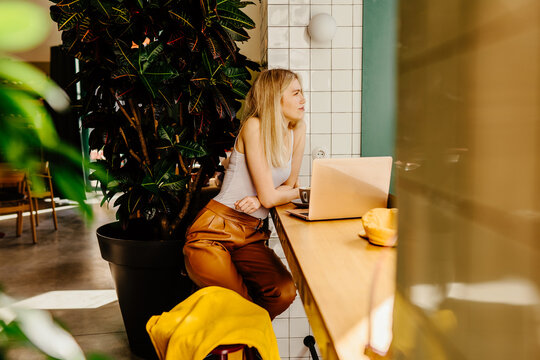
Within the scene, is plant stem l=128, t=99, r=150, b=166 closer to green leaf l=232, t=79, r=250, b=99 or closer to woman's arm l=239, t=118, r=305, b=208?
green leaf l=232, t=79, r=250, b=99

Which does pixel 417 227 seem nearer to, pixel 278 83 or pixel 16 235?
pixel 278 83

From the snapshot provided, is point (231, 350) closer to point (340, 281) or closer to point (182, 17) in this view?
point (340, 281)

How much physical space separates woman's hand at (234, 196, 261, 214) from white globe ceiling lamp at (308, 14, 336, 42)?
120cm

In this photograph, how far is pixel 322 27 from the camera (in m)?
2.64

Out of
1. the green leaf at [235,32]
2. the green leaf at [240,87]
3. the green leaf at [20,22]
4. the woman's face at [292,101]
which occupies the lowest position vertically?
the green leaf at [20,22]

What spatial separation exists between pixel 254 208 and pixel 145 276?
0.82 m

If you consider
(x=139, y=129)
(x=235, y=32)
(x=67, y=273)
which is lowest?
(x=67, y=273)

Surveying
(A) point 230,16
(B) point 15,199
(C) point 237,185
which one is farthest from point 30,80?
(B) point 15,199

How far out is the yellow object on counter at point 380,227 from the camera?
1.23 meters

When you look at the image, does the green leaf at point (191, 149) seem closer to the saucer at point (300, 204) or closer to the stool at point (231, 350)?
the saucer at point (300, 204)

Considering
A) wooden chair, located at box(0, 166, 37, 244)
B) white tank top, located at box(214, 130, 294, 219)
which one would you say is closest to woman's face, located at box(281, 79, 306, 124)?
white tank top, located at box(214, 130, 294, 219)

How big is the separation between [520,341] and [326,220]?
1.45 metres

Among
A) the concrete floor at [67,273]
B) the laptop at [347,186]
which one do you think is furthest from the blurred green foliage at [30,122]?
the concrete floor at [67,273]

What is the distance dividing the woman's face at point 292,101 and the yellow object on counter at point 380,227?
1.04 m
